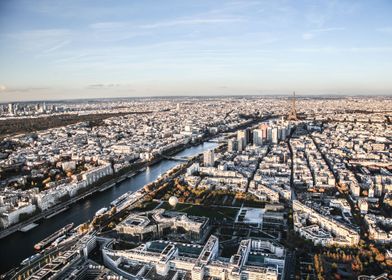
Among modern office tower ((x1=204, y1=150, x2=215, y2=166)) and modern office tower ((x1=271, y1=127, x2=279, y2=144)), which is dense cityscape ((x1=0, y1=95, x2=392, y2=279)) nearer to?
modern office tower ((x1=204, y1=150, x2=215, y2=166))

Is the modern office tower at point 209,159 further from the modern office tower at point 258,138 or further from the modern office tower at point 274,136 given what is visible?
the modern office tower at point 274,136

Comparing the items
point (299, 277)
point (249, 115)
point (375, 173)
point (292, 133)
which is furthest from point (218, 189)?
point (249, 115)

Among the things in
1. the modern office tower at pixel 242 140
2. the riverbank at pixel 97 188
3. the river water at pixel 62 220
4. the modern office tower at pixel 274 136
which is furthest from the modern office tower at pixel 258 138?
the river water at pixel 62 220

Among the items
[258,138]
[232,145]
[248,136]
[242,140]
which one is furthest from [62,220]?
[248,136]

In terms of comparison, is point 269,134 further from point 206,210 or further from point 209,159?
point 206,210

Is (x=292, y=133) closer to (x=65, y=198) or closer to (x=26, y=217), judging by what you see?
(x=65, y=198)

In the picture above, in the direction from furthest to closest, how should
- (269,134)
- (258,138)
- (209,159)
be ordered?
(269,134) < (258,138) < (209,159)
